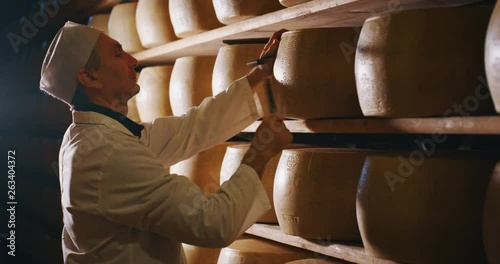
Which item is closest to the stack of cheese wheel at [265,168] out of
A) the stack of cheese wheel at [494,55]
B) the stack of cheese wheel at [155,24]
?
the stack of cheese wheel at [155,24]

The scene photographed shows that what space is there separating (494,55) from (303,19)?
609 millimetres

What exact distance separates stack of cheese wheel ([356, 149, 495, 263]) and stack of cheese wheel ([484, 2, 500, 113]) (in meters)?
0.21

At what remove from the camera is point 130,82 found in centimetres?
163

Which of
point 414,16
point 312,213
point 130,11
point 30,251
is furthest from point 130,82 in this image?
point 30,251

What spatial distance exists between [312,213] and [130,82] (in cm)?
49

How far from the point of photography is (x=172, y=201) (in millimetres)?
1429

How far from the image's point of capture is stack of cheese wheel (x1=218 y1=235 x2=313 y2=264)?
1773 mm

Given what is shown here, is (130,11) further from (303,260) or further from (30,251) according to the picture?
(30,251)

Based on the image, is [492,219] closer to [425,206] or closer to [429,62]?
[425,206]

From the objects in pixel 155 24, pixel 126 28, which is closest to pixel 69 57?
pixel 155 24

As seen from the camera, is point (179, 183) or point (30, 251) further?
point (30, 251)

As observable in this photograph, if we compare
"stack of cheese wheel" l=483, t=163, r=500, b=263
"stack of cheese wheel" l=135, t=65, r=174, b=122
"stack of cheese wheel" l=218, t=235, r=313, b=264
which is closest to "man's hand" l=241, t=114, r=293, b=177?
"stack of cheese wheel" l=218, t=235, r=313, b=264

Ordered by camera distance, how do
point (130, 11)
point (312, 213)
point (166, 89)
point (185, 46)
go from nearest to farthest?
point (312, 213) → point (185, 46) → point (166, 89) → point (130, 11)

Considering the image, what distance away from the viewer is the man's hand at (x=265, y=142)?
1.51 meters
